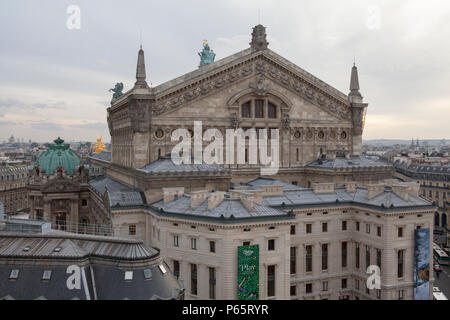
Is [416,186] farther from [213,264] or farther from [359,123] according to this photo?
[213,264]

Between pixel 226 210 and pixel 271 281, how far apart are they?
8777 mm

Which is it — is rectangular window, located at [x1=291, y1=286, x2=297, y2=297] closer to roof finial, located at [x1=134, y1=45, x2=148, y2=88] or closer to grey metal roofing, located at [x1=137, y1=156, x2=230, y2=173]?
grey metal roofing, located at [x1=137, y1=156, x2=230, y2=173]

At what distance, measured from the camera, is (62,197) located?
87.2 meters

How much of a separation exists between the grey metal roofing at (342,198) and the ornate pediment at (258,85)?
→ 1770 cm

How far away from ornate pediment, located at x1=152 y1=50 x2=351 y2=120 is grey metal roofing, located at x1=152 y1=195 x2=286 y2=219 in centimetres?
1867

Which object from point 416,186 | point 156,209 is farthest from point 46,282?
point 416,186

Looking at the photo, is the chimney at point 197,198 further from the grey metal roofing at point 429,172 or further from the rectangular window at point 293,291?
the grey metal roofing at point 429,172

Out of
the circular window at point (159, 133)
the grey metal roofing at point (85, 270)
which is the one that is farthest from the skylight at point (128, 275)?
the circular window at point (159, 133)

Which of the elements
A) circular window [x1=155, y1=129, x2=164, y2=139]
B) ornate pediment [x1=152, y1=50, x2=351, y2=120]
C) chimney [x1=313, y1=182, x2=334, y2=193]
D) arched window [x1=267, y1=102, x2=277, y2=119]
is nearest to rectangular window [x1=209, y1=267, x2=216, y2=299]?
chimney [x1=313, y1=182, x2=334, y2=193]

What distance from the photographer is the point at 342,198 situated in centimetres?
6425

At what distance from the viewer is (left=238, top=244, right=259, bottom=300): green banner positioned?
1958 inches

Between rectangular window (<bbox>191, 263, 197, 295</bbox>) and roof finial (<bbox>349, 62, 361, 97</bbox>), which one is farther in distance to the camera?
roof finial (<bbox>349, 62, 361, 97</bbox>)
